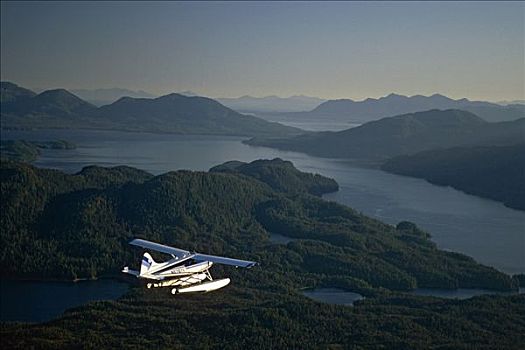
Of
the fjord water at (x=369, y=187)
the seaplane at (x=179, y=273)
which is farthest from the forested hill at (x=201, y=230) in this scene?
the seaplane at (x=179, y=273)

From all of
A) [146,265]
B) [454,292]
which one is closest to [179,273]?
[146,265]

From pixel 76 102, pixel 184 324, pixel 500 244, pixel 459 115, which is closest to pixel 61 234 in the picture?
pixel 184 324

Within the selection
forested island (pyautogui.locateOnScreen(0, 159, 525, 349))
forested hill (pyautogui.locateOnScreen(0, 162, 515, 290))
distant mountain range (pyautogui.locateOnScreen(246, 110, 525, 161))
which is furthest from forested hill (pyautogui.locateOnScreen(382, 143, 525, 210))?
forested hill (pyautogui.locateOnScreen(0, 162, 515, 290))

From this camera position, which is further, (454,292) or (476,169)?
(476,169)

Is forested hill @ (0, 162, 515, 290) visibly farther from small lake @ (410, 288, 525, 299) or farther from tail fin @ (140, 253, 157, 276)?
tail fin @ (140, 253, 157, 276)

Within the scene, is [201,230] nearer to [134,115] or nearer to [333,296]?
[333,296]

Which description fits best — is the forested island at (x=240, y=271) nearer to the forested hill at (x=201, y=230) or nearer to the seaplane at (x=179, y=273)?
the forested hill at (x=201, y=230)

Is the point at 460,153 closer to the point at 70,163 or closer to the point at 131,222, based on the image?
the point at 70,163
